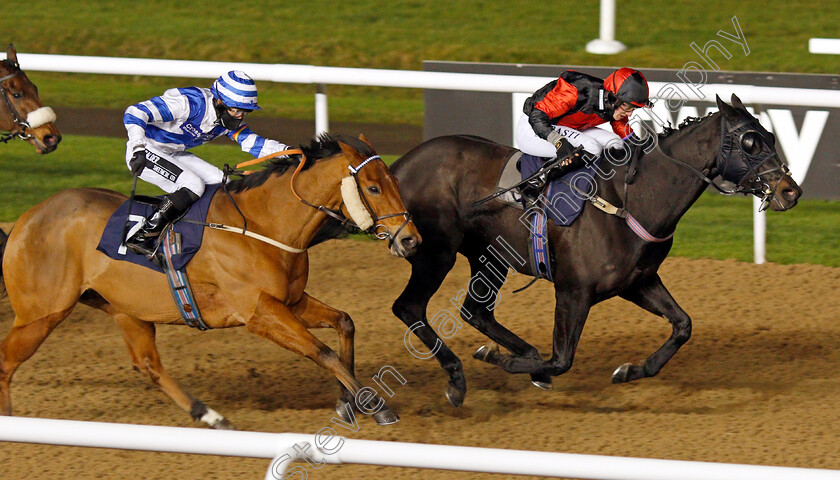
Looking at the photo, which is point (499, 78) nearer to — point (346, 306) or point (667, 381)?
point (346, 306)

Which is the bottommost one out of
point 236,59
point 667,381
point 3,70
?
point 236,59

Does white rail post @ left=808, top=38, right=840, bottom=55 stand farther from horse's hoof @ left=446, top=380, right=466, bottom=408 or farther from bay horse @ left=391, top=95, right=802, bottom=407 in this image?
horse's hoof @ left=446, top=380, right=466, bottom=408

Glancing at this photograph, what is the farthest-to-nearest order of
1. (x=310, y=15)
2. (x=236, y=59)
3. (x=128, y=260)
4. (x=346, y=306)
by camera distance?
(x=310, y=15), (x=236, y=59), (x=346, y=306), (x=128, y=260)

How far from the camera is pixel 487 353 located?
562 centimetres

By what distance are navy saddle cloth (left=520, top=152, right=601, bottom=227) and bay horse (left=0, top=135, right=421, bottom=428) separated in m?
0.99

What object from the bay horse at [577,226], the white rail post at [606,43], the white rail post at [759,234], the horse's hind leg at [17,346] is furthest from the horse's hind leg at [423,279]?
the white rail post at [606,43]

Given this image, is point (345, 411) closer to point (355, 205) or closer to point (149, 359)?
point (149, 359)

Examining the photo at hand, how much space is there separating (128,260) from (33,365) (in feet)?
4.69

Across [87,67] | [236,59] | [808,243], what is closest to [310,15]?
[236,59]

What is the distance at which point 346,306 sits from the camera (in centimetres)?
691

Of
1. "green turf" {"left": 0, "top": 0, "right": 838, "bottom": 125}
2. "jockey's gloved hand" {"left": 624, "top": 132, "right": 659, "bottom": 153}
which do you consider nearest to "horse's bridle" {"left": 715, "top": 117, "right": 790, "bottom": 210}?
"jockey's gloved hand" {"left": 624, "top": 132, "right": 659, "bottom": 153}

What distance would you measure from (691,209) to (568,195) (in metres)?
3.99

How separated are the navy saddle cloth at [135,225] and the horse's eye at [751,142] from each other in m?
2.33

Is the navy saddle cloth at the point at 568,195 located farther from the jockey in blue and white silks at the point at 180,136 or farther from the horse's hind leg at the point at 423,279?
the jockey in blue and white silks at the point at 180,136
